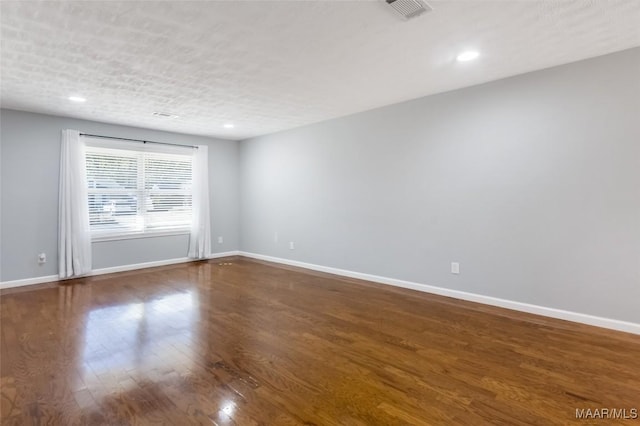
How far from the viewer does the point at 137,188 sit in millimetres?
5602

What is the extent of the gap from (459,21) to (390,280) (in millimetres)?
3115

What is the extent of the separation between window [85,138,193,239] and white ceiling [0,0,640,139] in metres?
1.26

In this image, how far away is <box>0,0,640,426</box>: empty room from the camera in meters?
2.03

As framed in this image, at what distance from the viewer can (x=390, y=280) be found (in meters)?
4.40

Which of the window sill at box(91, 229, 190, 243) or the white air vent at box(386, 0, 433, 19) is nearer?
the white air vent at box(386, 0, 433, 19)

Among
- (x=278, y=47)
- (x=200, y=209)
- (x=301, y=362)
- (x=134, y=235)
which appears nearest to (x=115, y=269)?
(x=134, y=235)

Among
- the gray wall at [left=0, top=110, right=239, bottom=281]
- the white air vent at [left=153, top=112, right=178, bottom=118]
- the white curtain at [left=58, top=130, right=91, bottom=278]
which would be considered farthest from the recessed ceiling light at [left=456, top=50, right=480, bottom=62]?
the white curtain at [left=58, top=130, right=91, bottom=278]

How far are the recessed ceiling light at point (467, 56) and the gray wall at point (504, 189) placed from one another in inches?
30.5

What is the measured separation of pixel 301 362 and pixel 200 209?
4622mm

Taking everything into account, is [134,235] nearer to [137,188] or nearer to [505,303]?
[137,188]

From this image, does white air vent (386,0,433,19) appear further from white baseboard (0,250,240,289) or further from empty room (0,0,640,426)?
white baseboard (0,250,240,289)

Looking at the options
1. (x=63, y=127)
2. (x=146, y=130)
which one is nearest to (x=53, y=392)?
(x=63, y=127)

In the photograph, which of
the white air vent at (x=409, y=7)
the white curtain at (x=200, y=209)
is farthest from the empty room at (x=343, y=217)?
the white curtain at (x=200, y=209)

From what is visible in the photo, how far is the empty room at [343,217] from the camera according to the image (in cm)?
203
